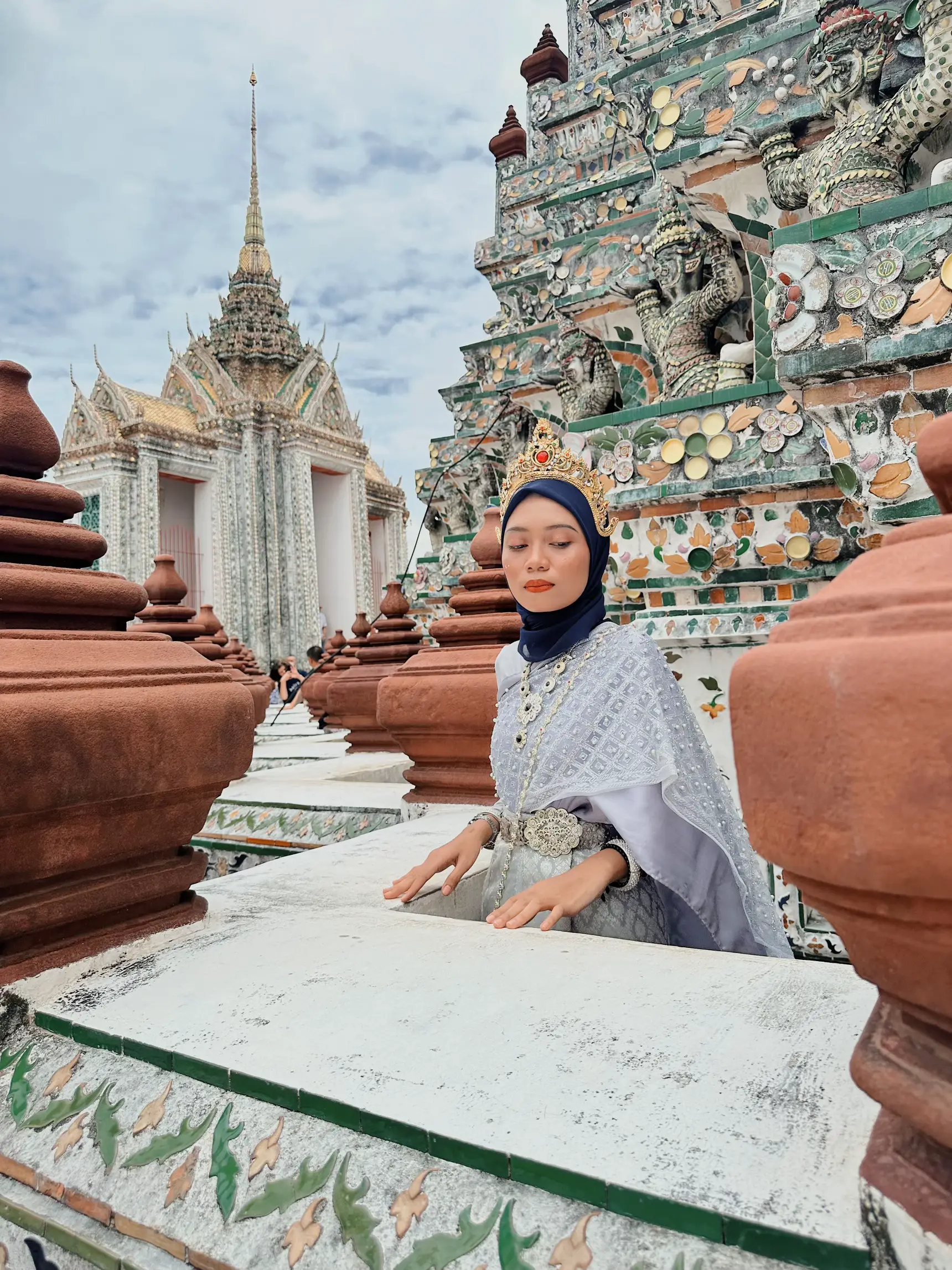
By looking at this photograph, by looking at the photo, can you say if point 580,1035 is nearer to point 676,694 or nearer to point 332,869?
point 676,694

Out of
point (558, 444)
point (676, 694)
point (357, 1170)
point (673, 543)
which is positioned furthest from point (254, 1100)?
point (673, 543)

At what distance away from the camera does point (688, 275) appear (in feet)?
13.8

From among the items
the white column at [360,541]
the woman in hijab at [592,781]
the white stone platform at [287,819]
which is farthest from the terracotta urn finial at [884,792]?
the white column at [360,541]

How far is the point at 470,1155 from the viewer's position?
83 cm

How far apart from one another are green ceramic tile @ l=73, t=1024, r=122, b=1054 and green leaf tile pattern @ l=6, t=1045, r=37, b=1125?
0.07 meters

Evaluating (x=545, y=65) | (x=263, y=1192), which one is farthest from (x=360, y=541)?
(x=263, y=1192)

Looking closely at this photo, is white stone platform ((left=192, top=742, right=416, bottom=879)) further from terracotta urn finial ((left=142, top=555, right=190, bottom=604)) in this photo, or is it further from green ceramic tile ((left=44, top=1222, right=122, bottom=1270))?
green ceramic tile ((left=44, top=1222, right=122, bottom=1270))

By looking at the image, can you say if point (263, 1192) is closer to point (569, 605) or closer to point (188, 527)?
point (569, 605)

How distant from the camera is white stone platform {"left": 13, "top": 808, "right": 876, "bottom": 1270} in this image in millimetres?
742

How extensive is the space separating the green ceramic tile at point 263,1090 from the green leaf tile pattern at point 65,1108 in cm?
24

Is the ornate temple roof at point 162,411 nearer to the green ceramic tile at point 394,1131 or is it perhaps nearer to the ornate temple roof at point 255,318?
the ornate temple roof at point 255,318

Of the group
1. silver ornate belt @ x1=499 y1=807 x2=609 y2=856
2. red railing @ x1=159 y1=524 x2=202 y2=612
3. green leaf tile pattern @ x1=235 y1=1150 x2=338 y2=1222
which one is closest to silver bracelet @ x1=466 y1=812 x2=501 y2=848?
silver ornate belt @ x1=499 y1=807 x2=609 y2=856

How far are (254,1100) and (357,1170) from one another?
195 mm

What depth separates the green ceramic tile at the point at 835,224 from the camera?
Answer: 2.28 m
